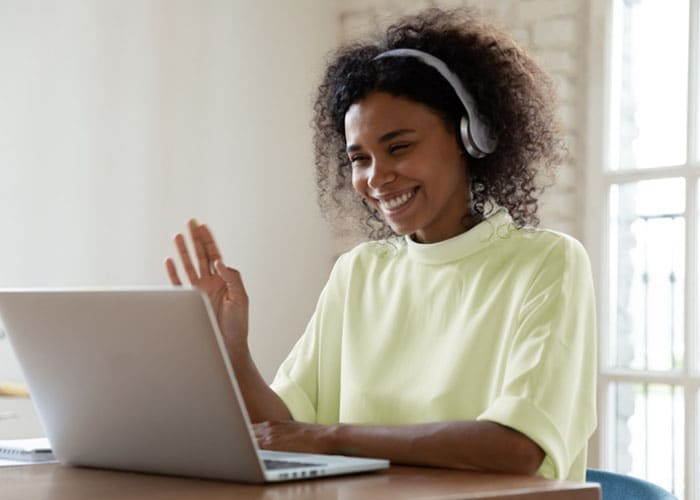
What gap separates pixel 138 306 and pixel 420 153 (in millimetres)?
781

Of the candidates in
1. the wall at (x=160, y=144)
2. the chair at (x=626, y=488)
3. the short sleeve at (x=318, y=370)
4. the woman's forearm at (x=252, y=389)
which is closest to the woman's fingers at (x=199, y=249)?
the woman's forearm at (x=252, y=389)

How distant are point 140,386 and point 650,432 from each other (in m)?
2.41

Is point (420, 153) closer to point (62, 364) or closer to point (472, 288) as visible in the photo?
point (472, 288)

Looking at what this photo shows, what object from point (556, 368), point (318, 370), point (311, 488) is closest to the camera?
point (311, 488)

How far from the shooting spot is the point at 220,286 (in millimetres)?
1797

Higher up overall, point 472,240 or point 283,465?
point 472,240

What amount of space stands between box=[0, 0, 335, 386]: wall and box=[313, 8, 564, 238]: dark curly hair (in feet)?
5.47

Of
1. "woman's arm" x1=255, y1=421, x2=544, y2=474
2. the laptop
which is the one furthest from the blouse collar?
the laptop

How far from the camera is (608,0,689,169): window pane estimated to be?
333 centimetres

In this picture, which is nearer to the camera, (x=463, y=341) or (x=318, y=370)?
(x=463, y=341)

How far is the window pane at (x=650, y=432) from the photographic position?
10.8ft

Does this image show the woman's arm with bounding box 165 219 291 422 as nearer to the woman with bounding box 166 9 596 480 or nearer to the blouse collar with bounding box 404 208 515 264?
the woman with bounding box 166 9 596 480

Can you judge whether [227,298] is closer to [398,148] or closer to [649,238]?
[398,148]

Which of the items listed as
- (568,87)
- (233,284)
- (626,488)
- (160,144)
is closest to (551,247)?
(626,488)
